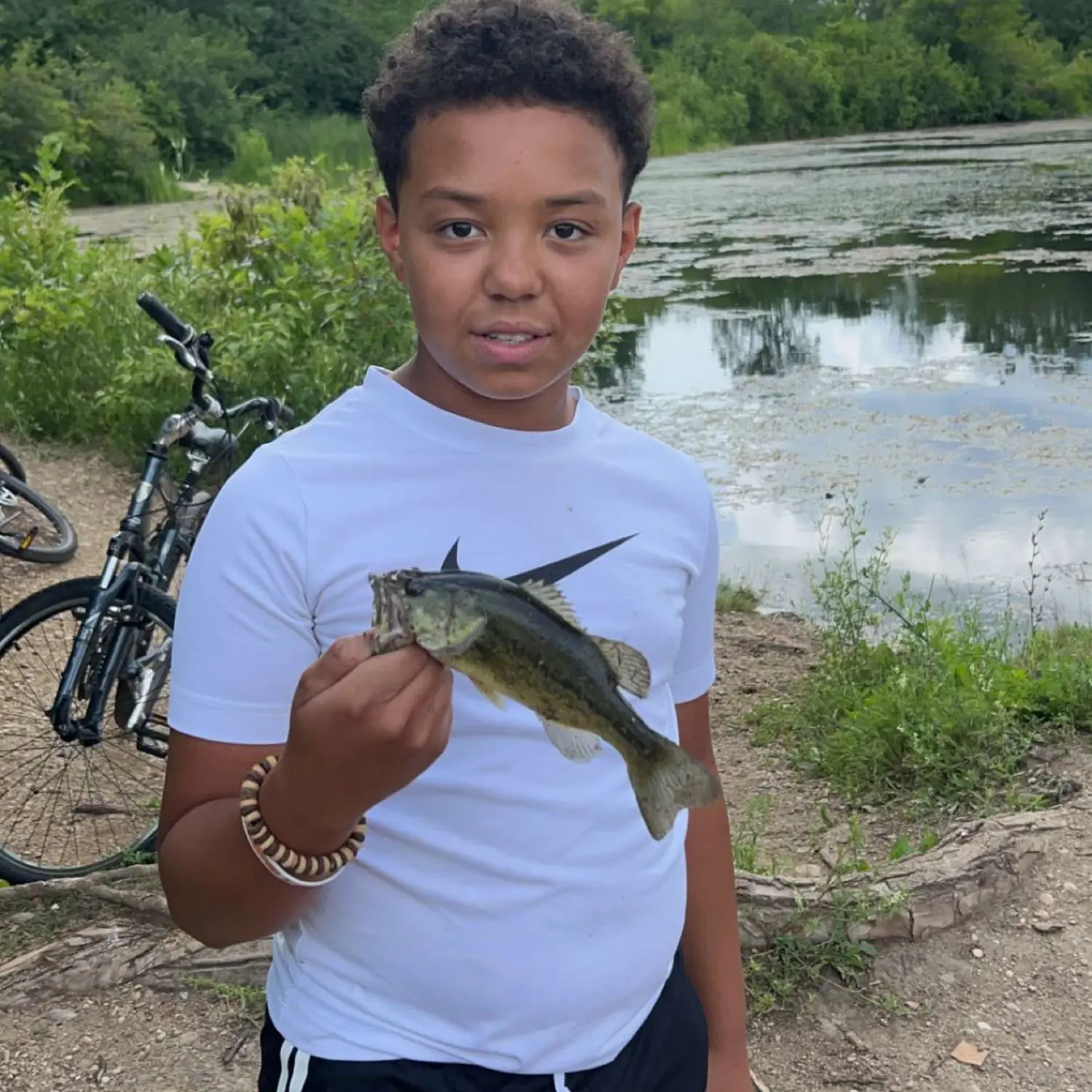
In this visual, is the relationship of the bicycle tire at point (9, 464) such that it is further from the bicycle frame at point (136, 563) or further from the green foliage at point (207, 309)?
the bicycle frame at point (136, 563)

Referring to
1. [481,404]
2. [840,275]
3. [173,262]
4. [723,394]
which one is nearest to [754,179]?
[840,275]

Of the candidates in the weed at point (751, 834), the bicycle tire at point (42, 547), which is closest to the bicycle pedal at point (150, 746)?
the weed at point (751, 834)

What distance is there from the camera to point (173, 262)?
785 cm

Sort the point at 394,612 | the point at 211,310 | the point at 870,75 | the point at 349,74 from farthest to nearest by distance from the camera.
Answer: the point at 870,75, the point at 349,74, the point at 211,310, the point at 394,612

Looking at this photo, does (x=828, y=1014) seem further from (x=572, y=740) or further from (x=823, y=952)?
(x=572, y=740)

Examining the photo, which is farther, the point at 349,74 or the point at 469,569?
the point at 349,74

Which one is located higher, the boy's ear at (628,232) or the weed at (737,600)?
the boy's ear at (628,232)

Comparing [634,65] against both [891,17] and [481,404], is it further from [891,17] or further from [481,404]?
[891,17]

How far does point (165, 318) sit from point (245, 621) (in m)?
2.51

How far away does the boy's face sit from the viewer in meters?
1.37

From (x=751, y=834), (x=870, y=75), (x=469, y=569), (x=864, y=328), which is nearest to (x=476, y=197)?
(x=469, y=569)

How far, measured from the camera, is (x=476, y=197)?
1.36m

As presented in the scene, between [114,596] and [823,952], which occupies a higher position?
[114,596]

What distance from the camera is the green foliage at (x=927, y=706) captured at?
3.93 metres
